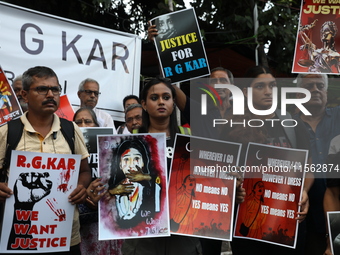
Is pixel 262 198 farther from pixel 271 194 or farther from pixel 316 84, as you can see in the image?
pixel 316 84

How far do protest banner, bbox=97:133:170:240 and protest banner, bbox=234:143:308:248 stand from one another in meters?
0.64

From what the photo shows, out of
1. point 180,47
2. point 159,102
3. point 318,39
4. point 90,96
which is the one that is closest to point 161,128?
point 159,102

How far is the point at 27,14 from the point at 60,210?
3582mm

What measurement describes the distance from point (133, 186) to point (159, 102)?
0.65m

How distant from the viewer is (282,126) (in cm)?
391

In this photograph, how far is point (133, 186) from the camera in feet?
11.4

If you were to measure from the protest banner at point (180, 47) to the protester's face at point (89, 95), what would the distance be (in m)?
1.08

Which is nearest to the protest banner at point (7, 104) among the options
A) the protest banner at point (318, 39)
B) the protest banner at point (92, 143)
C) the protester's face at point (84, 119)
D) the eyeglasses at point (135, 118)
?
the protester's face at point (84, 119)

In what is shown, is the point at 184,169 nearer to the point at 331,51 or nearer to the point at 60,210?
the point at 60,210

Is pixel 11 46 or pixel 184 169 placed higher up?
pixel 11 46

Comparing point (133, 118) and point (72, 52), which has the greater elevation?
point (72, 52)

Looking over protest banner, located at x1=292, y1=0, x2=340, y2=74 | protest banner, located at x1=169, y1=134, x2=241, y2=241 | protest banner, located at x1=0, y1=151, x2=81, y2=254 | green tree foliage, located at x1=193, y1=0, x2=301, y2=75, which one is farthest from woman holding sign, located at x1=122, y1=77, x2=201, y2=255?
green tree foliage, located at x1=193, y1=0, x2=301, y2=75

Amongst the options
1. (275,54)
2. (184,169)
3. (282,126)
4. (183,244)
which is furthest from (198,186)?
(275,54)

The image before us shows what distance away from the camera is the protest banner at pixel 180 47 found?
506cm
